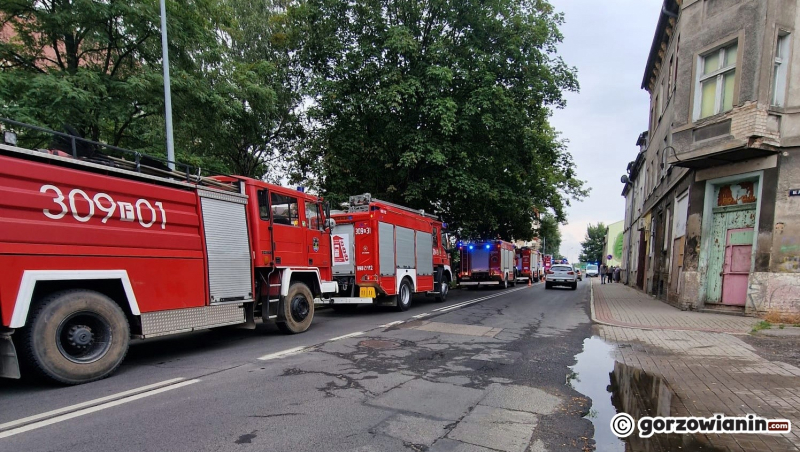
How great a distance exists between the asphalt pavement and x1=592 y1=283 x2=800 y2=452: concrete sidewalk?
106cm

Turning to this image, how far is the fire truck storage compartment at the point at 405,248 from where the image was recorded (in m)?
12.8

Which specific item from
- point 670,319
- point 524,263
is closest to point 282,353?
point 670,319

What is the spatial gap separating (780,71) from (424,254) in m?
11.1

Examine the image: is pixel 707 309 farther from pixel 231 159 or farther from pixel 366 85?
pixel 231 159

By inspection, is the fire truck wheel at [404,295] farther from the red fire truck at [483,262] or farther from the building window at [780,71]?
the red fire truck at [483,262]

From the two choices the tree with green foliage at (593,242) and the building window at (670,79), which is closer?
the building window at (670,79)

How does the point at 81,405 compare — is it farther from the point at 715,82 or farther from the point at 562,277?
the point at 562,277

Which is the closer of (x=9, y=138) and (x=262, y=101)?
(x=9, y=138)

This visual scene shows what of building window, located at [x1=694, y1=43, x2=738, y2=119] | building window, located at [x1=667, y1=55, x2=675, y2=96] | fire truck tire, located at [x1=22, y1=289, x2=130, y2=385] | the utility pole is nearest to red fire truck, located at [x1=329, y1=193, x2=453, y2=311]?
the utility pole

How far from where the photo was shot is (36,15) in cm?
927

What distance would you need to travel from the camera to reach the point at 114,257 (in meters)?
5.21

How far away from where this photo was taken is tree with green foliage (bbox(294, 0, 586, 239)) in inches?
597

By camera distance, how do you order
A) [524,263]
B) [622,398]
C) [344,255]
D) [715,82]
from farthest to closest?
[524,263] < [715,82] < [344,255] < [622,398]

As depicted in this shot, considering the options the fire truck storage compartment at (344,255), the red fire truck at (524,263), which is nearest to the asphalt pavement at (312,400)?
the fire truck storage compartment at (344,255)
